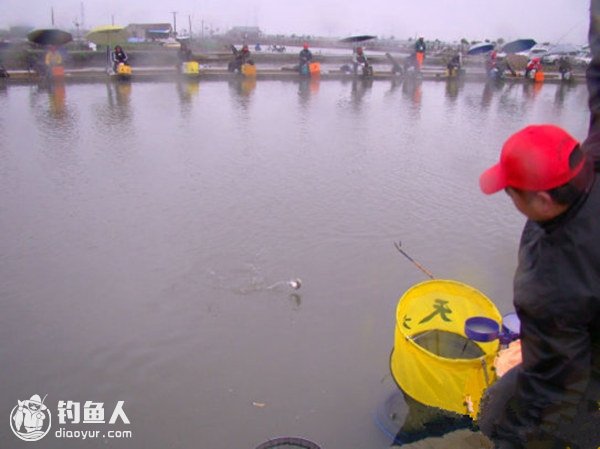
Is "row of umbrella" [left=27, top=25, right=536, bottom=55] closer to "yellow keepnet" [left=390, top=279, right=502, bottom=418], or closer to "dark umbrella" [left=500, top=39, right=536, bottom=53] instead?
"dark umbrella" [left=500, top=39, right=536, bottom=53]

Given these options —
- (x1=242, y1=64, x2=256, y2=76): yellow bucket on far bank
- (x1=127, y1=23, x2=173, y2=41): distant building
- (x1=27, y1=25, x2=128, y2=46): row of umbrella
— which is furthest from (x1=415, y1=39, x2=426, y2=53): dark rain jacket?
(x1=127, y1=23, x2=173, y2=41): distant building

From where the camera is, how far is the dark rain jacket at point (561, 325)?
63.4 inches

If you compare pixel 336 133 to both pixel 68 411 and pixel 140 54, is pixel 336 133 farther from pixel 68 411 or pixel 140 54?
pixel 140 54

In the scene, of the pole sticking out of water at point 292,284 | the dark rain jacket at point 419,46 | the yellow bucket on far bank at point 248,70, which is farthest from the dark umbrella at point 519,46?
the pole sticking out of water at point 292,284

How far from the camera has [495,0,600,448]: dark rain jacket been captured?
1.61 m

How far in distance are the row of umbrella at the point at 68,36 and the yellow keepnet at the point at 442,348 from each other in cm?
2100

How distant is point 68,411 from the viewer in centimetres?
348

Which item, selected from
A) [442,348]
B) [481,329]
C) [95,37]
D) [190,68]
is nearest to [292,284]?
[442,348]

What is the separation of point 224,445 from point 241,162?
619 centimetres

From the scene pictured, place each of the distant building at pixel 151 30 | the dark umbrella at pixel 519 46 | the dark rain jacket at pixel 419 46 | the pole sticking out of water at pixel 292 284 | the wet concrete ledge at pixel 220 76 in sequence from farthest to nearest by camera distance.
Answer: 1. the distant building at pixel 151 30
2. the dark umbrella at pixel 519 46
3. the dark rain jacket at pixel 419 46
4. the wet concrete ledge at pixel 220 76
5. the pole sticking out of water at pixel 292 284

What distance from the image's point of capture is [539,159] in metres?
1.64

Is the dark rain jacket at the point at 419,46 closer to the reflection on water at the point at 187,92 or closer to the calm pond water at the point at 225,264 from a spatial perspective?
the reflection on water at the point at 187,92

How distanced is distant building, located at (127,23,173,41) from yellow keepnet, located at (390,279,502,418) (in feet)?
210

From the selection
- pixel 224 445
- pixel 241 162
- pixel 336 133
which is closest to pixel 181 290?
pixel 224 445
